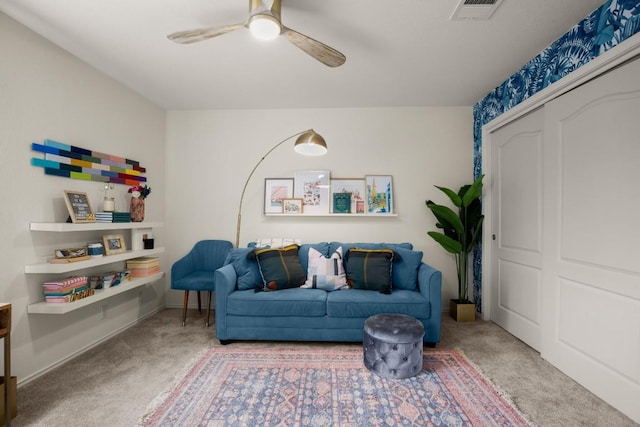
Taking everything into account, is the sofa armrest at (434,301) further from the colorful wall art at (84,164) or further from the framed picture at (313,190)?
the colorful wall art at (84,164)

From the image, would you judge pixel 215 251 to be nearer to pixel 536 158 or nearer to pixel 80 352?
pixel 80 352

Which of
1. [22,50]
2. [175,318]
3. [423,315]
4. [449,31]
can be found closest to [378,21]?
[449,31]

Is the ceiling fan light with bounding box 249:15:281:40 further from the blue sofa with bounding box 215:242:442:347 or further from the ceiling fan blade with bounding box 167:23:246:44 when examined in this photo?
the blue sofa with bounding box 215:242:442:347

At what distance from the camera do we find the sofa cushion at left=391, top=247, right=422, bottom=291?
9.53 feet

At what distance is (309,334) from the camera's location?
2.61 metres

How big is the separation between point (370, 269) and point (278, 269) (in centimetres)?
91

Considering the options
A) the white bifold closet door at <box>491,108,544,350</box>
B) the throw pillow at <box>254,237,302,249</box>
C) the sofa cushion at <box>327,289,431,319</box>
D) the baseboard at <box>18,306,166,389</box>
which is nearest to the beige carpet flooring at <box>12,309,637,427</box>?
the baseboard at <box>18,306,166,389</box>

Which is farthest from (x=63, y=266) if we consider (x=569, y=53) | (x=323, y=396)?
(x=569, y=53)

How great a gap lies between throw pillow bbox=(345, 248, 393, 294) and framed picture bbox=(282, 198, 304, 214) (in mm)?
965

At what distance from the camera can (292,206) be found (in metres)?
3.61

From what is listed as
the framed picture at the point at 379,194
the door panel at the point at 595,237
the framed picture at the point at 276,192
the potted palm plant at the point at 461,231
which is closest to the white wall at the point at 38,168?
the framed picture at the point at 276,192

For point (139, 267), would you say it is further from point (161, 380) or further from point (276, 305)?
point (276, 305)

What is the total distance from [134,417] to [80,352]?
1.24 meters

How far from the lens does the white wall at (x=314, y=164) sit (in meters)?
3.60
